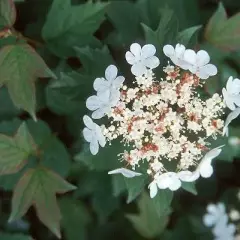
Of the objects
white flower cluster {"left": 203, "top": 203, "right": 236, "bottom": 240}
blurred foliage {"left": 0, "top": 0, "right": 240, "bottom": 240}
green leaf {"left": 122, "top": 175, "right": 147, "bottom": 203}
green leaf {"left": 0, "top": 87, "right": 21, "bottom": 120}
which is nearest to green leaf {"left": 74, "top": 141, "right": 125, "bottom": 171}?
blurred foliage {"left": 0, "top": 0, "right": 240, "bottom": 240}

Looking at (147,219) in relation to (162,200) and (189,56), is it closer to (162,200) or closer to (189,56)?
(162,200)

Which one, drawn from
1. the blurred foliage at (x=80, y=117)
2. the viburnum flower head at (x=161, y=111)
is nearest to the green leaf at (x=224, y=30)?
the blurred foliage at (x=80, y=117)

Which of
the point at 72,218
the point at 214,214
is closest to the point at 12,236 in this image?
the point at 72,218

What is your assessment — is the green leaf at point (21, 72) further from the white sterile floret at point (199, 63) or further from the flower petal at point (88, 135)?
the white sterile floret at point (199, 63)

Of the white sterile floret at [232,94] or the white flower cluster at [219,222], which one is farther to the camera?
the white flower cluster at [219,222]

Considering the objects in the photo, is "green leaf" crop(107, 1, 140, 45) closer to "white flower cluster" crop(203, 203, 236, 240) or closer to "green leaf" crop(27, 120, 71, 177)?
"green leaf" crop(27, 120, 71, 177)

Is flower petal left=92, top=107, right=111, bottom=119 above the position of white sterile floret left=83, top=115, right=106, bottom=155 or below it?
above

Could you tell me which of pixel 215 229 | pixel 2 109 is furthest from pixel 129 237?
pixel 2 109
